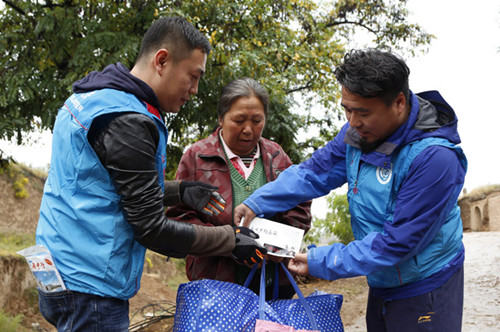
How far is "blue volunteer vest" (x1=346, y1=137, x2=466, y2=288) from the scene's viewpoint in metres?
1.87

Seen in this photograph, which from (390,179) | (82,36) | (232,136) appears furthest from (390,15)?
(390,179)

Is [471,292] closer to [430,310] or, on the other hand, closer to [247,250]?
[430,310]

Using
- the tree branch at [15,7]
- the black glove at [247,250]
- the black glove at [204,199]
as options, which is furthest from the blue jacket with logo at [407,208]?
the tree branch at [15,7]

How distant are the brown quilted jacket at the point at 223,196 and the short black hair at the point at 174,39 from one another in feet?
2.67

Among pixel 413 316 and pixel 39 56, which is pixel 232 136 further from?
pixel 39 56

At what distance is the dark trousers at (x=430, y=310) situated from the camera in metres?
1.90

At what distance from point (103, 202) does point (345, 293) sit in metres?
5.87

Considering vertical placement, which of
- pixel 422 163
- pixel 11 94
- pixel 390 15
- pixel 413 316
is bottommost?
pixel 413 316

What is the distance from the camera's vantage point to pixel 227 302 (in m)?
2.03

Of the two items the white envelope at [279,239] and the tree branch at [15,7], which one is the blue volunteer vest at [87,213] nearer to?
the white envelope at [279,239]

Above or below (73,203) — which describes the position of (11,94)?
above

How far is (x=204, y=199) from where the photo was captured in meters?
2.48

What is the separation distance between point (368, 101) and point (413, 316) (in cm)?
90

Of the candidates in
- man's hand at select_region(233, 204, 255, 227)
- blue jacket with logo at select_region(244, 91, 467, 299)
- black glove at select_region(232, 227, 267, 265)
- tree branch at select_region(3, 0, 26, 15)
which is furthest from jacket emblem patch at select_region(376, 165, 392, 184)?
tree branch at select_region(3, 0, 26, 15)
